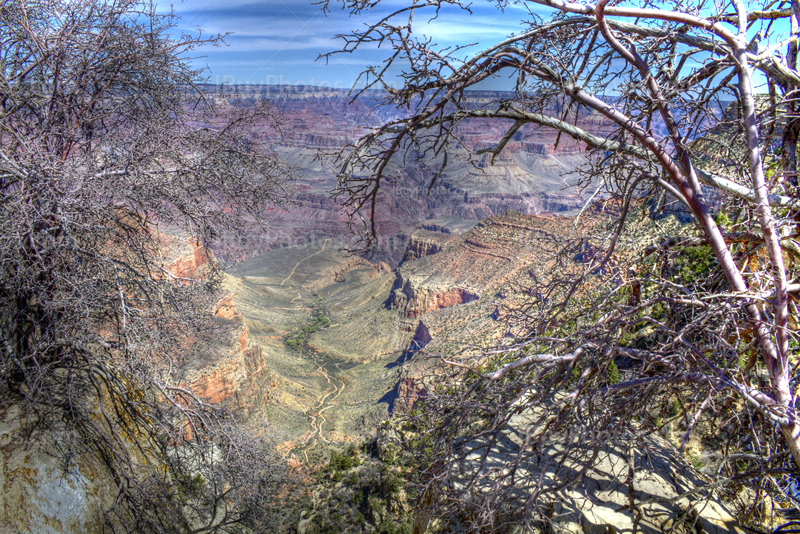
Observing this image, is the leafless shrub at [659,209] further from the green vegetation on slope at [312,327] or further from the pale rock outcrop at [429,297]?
the green vegetation on slope at [312,327]

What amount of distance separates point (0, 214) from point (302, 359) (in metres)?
40.4

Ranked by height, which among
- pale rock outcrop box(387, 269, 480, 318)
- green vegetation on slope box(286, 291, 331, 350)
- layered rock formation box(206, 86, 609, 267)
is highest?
layered rock formation box(206, 86, 609, 267)

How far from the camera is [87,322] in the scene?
12.2 feet

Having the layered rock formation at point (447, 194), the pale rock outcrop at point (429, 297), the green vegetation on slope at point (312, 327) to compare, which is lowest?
the green vegetation on slope at point (312, 327)

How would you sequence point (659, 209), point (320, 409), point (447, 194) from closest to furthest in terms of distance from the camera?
point (659, 209), point (320, 409), point (447, 194)

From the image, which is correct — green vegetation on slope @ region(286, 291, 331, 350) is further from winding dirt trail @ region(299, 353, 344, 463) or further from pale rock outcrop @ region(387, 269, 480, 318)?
pale rock outcrop @ region(387, 269, 480, 318)

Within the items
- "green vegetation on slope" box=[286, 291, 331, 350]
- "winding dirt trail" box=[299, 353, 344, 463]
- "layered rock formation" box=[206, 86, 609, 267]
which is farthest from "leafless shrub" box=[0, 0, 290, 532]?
"layered rock formation" box=[206, 86, 609, 267]

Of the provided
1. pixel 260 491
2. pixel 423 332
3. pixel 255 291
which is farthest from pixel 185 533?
pixel 255 291

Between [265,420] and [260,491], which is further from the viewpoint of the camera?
[265,420]

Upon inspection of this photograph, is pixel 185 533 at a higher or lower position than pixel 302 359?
higher

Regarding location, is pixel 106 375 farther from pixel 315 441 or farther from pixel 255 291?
pixel 255 291

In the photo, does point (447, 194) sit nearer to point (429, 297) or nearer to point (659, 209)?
point (429, 297)

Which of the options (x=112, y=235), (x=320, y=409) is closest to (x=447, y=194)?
(x=320, y=409)

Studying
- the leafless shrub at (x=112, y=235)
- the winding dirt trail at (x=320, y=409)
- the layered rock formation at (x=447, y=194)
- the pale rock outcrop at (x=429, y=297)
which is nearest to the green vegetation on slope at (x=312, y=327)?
the winding dirt trail at (x=320, y=409)
